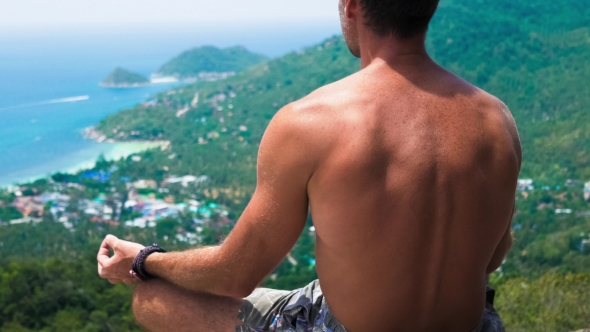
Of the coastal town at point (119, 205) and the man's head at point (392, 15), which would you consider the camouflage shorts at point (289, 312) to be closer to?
the man's head at point (392, 15)

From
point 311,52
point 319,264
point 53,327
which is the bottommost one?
point 311,52

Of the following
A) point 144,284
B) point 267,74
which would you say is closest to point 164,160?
point 267,74

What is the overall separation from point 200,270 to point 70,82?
115 feet

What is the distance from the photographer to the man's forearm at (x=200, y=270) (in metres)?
1.27

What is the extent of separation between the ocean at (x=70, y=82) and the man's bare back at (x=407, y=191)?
22487mm

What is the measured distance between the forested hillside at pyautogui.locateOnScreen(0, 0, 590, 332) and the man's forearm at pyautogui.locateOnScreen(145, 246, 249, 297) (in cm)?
168

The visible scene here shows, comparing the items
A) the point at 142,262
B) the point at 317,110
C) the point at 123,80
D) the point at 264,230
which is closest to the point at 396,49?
the point at 317,110

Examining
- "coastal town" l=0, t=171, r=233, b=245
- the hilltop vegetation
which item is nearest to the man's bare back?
"coastal town" l=0, t=171, r=233, b=245

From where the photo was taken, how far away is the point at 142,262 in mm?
1411

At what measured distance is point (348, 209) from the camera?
1061 millimetres

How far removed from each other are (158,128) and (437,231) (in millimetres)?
28016

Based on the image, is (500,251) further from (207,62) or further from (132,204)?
(207,62)

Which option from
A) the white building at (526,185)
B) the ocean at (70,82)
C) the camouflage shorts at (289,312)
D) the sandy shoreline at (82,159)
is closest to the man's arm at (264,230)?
the camouflage shorts at (289,312)

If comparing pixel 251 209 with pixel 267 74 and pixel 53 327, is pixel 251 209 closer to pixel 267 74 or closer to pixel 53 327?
pixel 53 327
